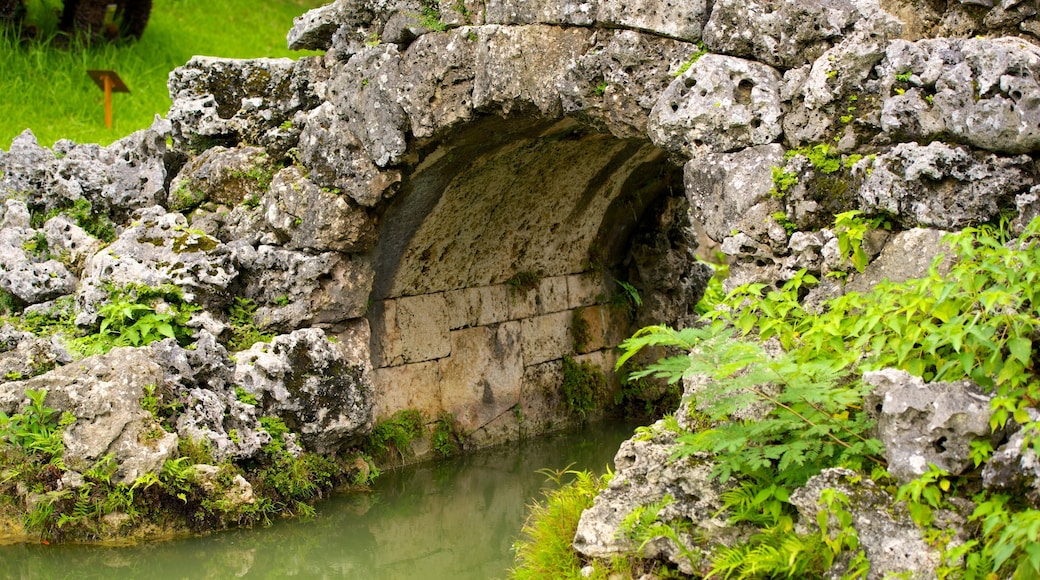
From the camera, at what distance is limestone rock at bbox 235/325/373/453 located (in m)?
6.70

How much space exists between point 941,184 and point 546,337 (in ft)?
17.7

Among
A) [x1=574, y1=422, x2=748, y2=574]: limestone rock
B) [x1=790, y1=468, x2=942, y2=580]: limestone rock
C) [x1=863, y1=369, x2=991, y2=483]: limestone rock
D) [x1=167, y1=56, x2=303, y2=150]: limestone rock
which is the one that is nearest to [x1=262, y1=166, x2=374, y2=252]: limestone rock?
[x1=167, y1=56, x2=303, y2=150]: limestone rock

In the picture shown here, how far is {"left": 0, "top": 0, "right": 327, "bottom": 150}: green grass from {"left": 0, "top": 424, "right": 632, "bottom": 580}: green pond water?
4.89 meters

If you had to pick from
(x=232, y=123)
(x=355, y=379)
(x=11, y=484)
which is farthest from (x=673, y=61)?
(x=11, y=484)

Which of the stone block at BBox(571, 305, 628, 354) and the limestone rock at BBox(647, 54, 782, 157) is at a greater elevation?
the limestone rock at BBox(647, 54, 782, 157)

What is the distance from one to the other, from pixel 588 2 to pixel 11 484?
412cm

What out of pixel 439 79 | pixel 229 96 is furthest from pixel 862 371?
pixel 229 96

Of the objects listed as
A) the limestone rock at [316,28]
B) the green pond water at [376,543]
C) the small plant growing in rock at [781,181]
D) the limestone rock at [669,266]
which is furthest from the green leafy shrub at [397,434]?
the small plant growing in rock at [781,181]

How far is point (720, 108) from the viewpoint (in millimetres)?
4902

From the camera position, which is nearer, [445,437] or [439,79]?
[439,79]

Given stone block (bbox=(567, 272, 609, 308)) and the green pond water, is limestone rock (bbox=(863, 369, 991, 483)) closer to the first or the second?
the green pond water

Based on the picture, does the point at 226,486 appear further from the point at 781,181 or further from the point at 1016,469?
the point at 1016,469

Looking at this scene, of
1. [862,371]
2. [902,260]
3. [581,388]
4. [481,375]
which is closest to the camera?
[862,371]

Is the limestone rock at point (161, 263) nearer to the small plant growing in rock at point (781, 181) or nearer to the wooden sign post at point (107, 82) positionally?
the wooden sign post at point (107, 82)
